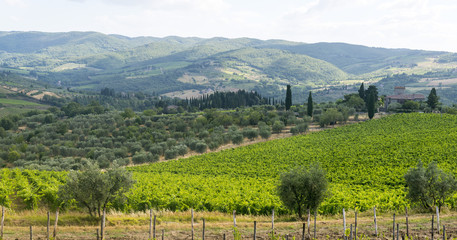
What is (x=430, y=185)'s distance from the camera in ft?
90.4

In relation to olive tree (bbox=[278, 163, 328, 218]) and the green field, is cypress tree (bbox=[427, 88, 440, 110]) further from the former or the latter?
olive tree (bbox=[278, 163, 328, 218])

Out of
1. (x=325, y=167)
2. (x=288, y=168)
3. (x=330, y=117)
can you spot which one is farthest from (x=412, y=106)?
(x=288, y=168)

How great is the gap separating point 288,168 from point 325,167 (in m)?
5.84

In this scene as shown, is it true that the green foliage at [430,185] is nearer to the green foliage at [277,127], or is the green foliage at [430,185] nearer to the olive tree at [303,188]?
the olive tree at [303,188]

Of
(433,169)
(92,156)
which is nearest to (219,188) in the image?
(433,169)

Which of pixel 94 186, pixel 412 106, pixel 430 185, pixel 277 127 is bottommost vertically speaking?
pixel 277 127

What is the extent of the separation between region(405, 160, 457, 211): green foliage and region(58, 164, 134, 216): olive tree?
2107 cm

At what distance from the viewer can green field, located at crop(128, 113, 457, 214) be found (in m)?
29.7

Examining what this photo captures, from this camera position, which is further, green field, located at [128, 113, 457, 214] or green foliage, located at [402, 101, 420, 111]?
green foliage, located at [402, 101, 420, 111]

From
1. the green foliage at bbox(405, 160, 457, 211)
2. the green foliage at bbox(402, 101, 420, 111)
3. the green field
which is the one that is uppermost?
the green foliage at bbox(402, 101, 420, 111)

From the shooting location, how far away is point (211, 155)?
69750 mm

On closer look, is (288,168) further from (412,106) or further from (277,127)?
(412,106)

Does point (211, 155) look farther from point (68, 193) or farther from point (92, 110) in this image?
point (92, 110)

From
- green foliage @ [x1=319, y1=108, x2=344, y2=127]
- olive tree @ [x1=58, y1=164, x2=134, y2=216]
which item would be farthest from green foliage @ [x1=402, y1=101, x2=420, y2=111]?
olive tree @ [x1=58, y1=164, x2=134, y2=216]
